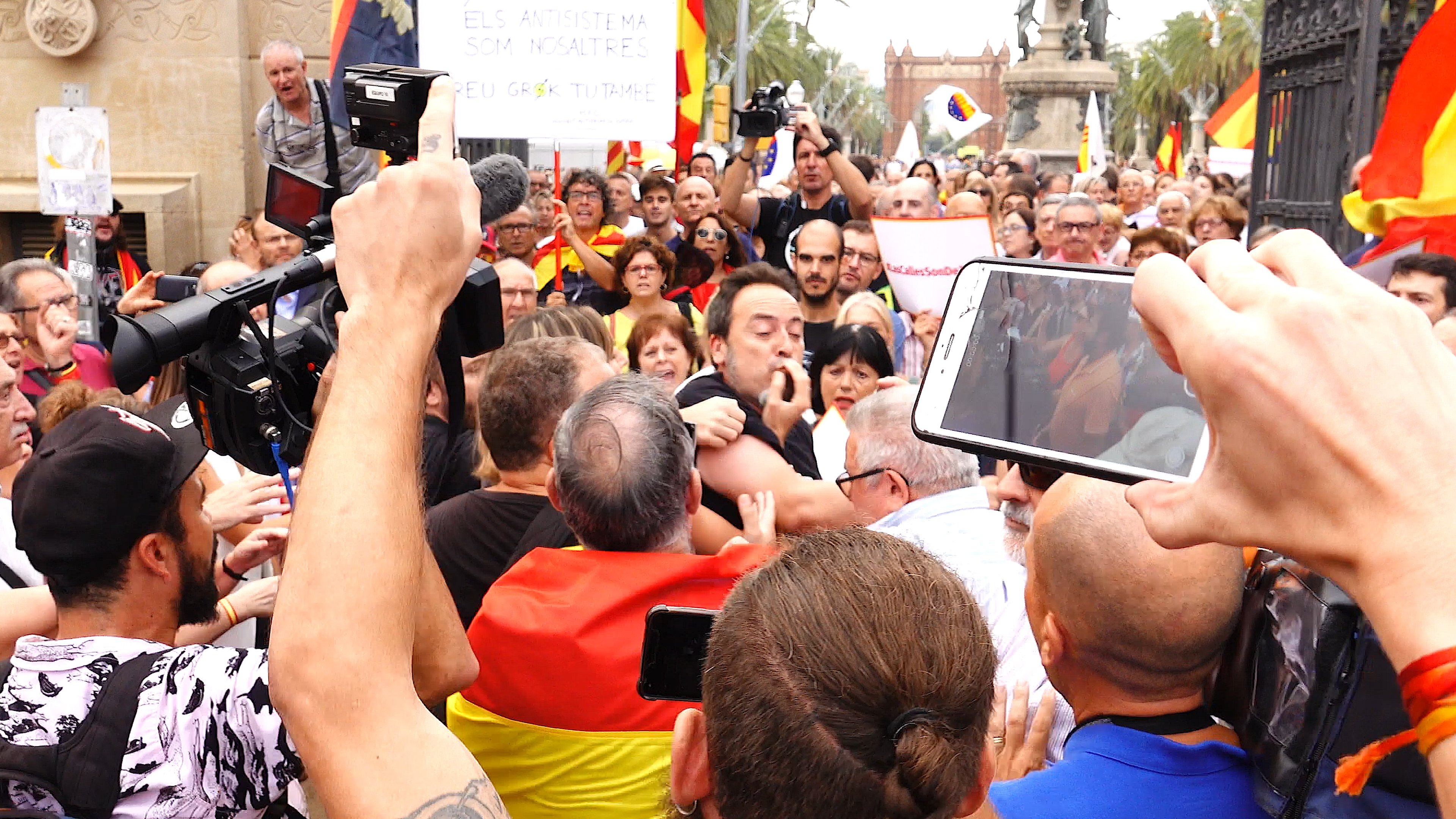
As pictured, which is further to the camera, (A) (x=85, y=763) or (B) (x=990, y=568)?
(B) (x=990, y=568)

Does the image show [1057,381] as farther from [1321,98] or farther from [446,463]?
[1321,98]

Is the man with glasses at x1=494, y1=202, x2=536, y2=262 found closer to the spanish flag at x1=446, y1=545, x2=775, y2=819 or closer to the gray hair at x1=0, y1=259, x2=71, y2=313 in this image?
the gray hair at x1=0, y1=259, x2=71, y2=313

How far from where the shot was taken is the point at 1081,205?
7.33 m

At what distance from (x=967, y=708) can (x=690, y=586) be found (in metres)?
1.21

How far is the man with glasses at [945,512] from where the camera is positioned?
256 centimetres

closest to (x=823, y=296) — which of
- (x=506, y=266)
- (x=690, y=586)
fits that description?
(x=506, y=266)

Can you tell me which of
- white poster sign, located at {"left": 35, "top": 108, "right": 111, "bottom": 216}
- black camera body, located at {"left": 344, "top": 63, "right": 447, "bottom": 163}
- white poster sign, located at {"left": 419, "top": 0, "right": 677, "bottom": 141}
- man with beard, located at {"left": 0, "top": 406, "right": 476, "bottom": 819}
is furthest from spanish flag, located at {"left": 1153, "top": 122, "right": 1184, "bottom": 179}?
black camera body, located at {"left": 344, "top": 63, "right": 447, "bottom": 163}

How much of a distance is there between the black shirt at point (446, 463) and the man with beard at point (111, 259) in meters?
4.40

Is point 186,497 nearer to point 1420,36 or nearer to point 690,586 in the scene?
point 690,586

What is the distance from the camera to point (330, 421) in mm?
1202

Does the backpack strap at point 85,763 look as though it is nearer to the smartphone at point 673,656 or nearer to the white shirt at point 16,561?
the smartphone at point 673,656

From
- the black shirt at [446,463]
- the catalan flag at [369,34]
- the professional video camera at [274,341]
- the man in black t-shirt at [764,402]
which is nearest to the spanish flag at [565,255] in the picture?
the catalan flag at [369,34]

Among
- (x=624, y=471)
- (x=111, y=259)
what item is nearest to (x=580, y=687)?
(x=624, y=471)

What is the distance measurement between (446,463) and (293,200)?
1936 mm
